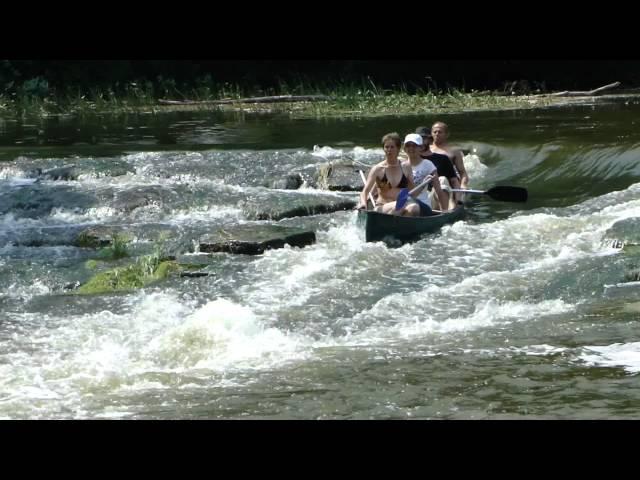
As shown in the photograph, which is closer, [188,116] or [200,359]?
[200,359]

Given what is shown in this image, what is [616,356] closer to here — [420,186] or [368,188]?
[420,186]

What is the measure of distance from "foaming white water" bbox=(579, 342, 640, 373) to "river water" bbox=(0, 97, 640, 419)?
0.7 inches

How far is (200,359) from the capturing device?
743 cm

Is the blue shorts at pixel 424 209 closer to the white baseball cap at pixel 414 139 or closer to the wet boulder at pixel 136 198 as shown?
the white baseball cap at pixel 414 139

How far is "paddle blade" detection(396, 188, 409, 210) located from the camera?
36.4 ft

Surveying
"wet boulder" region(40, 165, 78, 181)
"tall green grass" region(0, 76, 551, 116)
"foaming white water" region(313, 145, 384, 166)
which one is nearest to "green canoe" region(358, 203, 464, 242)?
"foaming white water" region(313, 145, 384, 166)

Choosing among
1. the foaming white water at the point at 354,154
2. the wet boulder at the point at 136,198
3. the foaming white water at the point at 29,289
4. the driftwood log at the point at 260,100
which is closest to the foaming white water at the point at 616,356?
the foaming white water at the point at 29,289

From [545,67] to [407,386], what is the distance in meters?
21.0

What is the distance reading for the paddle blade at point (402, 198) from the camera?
11086 millimetres

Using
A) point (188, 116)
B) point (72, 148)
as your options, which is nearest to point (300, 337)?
point (72, 148)

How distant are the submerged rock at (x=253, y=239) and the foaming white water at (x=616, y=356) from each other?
4.40m

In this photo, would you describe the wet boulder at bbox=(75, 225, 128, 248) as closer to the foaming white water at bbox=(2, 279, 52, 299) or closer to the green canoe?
the foaming white water at bbox=(2, 279, 52, 299)
